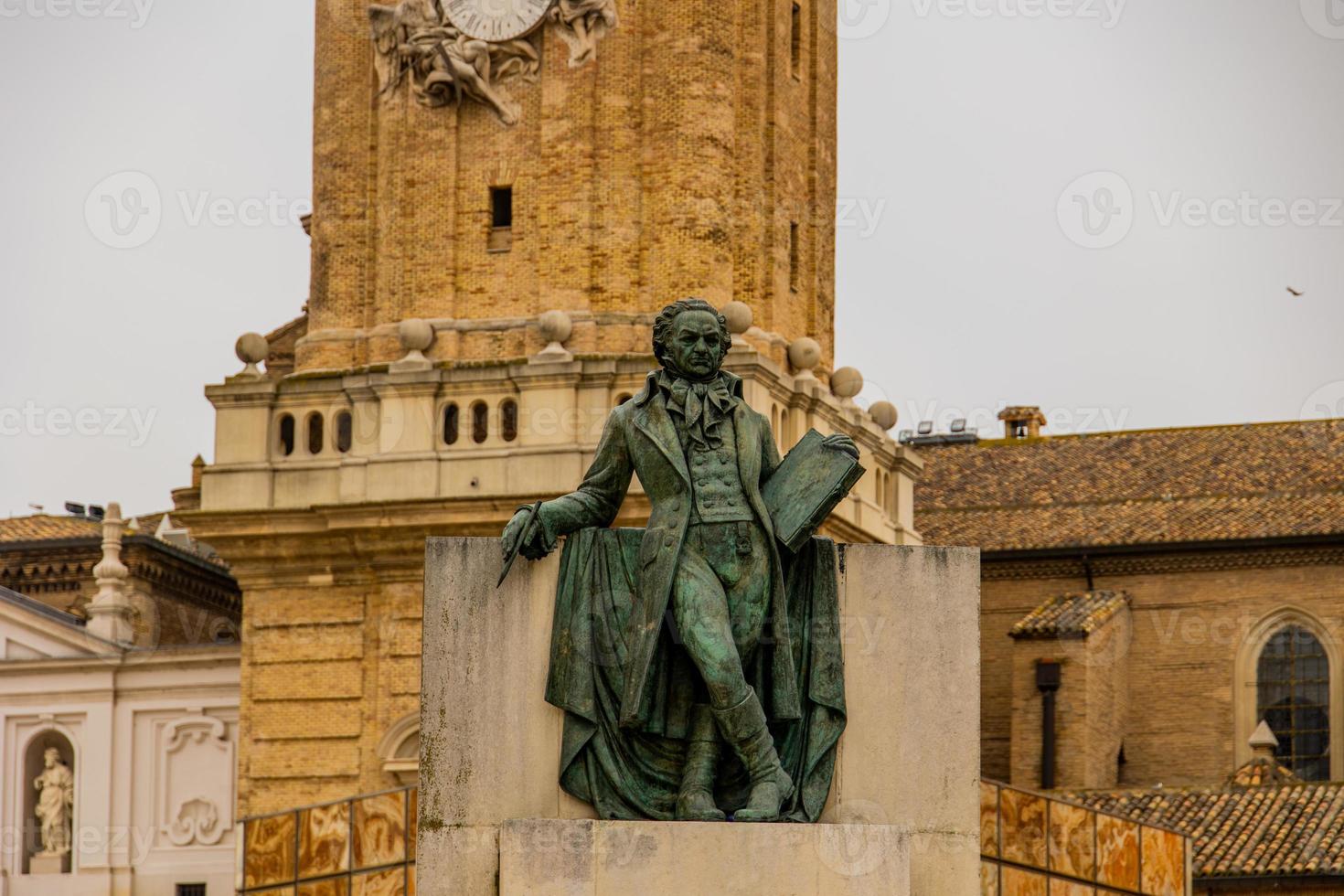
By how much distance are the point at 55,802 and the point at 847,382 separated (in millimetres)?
12270

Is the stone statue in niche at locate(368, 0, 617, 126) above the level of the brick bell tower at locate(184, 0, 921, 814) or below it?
above

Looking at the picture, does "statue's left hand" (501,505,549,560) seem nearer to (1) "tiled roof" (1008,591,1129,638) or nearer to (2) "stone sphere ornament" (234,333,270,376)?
(2) "stone sphere ornament" (234,333,270,376)

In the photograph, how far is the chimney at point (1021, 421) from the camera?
219 feet

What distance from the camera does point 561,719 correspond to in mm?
14938

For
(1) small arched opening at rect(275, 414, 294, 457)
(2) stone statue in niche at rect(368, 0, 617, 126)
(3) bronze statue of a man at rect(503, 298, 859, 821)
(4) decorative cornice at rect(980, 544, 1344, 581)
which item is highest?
(2) stone statue in niche at rect(368, 0, 617, 126)

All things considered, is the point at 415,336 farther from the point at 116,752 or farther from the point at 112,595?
the point at 112,595

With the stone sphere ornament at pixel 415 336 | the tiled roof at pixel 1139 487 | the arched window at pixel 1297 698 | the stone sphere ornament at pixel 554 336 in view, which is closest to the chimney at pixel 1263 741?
the arched window at pixel 1297 698

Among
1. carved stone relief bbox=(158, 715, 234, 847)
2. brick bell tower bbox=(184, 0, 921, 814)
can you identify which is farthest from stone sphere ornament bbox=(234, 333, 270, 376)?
carved stone relief bbox=(158, 715, 234, 847)

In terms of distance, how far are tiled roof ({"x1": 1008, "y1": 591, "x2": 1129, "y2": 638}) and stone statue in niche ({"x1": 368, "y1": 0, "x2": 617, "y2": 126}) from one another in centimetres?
1271

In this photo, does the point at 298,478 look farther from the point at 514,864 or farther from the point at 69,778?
the point at 514,864

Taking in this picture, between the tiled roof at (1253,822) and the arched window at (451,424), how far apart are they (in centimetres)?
917

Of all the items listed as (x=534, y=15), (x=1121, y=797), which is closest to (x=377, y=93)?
(x=534, y=15)

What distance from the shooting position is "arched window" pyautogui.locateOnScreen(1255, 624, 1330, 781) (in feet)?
182

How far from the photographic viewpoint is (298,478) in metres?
45.3
